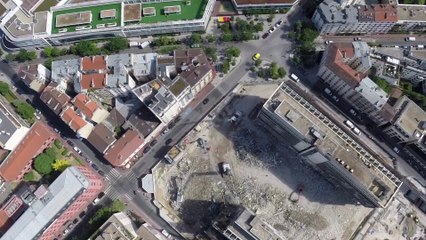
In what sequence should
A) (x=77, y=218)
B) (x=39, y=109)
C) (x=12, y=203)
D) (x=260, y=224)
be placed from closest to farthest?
1. (x=260, y=224)
2. (x=12, y=203)
3. (x=77, y=218)
4. (x=39, y=109)

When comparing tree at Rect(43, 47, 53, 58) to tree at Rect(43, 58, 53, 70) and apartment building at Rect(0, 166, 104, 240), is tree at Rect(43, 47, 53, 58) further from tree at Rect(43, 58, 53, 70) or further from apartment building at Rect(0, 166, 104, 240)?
apartment building at Rect(0, 166, 104, 240)

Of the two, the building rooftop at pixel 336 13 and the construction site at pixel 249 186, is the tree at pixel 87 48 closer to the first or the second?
the construction site at pixel 249 186

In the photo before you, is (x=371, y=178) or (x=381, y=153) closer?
(x=371, y=178)

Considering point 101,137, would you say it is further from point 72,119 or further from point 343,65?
point 343,65

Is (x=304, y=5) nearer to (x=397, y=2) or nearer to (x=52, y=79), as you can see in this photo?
(x=397, y=2)

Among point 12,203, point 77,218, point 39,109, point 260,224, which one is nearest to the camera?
point 260,224

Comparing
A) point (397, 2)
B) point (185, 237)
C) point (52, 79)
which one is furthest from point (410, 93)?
point (52, 79)
